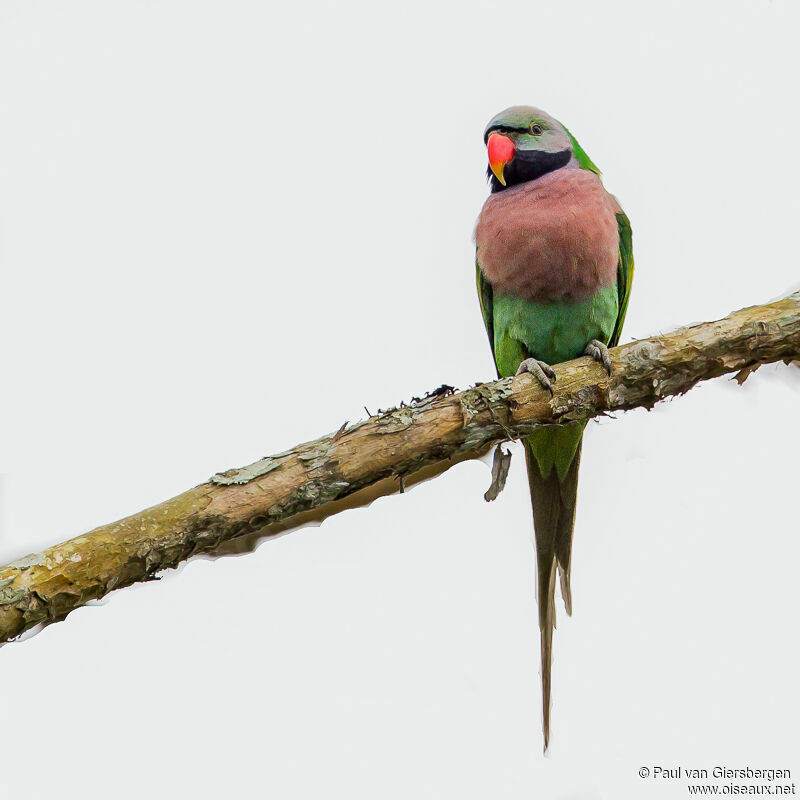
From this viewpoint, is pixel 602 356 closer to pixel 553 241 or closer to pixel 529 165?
pixel 553 241

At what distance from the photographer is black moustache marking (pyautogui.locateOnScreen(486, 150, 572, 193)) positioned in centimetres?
350

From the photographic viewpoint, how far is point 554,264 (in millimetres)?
3230

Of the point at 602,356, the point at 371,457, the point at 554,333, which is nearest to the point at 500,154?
the point at 554,333

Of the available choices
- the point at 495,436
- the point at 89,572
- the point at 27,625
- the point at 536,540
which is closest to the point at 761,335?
the point at 495,436

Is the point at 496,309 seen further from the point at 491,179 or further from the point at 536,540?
the point at 536,540

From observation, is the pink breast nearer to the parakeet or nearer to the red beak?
the parakeet

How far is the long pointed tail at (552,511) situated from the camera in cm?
339

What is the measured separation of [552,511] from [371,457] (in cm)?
124

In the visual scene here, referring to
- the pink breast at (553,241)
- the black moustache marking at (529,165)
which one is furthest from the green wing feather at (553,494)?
the black moustache marking at (529,165)

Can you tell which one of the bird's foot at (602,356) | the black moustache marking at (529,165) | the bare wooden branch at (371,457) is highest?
the black moustache marking at (529,165)

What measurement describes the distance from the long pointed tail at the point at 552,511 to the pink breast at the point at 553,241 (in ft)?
1.95

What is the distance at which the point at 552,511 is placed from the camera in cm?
350

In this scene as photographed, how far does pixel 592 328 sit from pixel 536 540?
0.90m

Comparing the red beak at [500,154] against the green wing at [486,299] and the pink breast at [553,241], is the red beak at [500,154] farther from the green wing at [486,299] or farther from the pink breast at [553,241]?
the green wing at [486,299]
